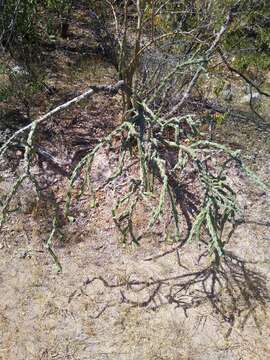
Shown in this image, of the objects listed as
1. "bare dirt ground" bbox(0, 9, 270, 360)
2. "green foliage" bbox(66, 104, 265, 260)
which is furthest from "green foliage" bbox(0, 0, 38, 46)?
"green foliage" bbox(66, 104, 265, 260)

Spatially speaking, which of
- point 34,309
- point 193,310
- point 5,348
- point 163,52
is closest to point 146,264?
point 193,310

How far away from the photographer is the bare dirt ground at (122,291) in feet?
10.2

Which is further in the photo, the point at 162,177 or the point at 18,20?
the point at 18,20

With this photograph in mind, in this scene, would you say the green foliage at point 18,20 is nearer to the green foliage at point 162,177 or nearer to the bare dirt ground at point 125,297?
the green foliage at point 162,177

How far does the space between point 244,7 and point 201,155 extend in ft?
5.50

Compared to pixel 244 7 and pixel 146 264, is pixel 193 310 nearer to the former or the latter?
pixel 146 264

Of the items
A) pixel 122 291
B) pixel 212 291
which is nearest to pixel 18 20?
pixel 122 291

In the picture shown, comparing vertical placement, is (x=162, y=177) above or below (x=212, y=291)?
above

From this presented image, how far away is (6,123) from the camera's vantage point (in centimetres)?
425

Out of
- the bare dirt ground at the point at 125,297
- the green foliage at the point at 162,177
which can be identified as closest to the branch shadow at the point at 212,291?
the bare dirt ground at the point at 125,297

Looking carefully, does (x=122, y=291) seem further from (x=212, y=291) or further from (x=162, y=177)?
(x=162, y=177)

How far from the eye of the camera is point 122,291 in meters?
3.40

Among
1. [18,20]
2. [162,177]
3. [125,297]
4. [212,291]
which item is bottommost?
[125,297]

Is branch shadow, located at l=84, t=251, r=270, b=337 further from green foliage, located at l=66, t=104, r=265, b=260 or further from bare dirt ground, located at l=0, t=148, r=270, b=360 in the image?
green foliage, located at l=66, t=104, r=265, b=260
